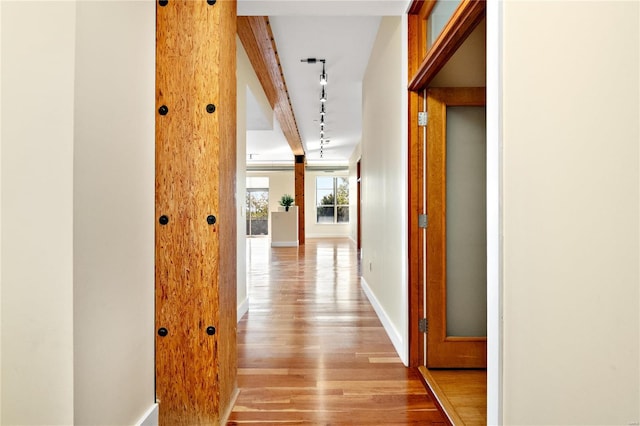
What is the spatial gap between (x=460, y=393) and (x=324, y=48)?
3484 millimetres

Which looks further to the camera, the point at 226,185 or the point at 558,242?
the point at 226,185

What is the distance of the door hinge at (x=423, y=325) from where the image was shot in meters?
2.41

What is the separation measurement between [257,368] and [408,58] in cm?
239

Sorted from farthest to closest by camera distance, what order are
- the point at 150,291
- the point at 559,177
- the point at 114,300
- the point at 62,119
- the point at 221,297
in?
1. the point at 221,297
2. the point at 150,291
3. the point at 114,300
4. the point at 62,119
5. the point at 559,177

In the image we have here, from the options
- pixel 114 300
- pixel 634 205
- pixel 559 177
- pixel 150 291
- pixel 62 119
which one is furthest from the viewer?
pixel 150 291

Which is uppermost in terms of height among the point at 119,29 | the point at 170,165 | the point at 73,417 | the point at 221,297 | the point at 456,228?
the point at 119,29

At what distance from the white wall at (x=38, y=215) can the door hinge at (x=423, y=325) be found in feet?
6.47

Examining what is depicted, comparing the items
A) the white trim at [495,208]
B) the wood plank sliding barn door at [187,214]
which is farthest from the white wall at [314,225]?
the white trim at [495,208]

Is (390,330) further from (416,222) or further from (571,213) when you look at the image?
(571,213)

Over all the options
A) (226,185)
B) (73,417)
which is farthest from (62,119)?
(73,417)

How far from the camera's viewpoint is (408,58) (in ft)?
7.96

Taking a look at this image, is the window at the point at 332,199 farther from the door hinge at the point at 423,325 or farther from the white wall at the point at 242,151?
the door hinge at the point at 423,325

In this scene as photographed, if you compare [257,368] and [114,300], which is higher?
[114,300]

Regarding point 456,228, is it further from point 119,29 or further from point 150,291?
point 119,29
